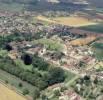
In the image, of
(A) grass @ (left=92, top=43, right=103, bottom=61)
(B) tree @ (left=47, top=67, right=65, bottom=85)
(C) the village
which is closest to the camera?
(B) tree @ (left=47, top=67, right=65, bottom=85)

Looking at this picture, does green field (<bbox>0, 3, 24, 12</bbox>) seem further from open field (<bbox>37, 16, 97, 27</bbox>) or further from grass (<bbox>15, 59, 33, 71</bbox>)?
grass (<bbox>15, 59, 33, 71</bbox>)

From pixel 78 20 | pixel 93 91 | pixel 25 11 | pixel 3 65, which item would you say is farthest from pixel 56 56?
pixel 25 11

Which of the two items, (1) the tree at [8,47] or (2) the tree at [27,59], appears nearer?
(2) the tree at [27,59]

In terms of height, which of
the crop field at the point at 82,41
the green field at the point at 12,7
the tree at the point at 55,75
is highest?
the green field at the point at 12,7

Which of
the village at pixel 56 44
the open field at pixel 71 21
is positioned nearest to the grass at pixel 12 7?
the village at pixel 56 44

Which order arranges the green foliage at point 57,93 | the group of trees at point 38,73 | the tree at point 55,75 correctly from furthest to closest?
1. the tree at point 55,75
2. the group of trees at point 38,73
3. the green foliage at point 57,93

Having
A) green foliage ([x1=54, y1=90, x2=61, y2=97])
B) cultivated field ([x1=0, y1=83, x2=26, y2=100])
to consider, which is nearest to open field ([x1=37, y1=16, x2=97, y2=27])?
green foliage ([x1=54, y1=90, x2=61, y2=97])

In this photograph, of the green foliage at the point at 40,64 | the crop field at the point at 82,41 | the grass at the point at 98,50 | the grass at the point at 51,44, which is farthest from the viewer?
the crop field at the point at 82,41

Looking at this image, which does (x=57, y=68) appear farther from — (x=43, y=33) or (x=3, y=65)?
(x=43, y=33)

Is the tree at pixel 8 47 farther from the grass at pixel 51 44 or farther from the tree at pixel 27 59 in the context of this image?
the tree at pixel 27 59

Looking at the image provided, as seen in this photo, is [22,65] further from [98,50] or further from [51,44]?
[98,50]

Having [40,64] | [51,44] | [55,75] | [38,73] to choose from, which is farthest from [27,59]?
[51,44]
